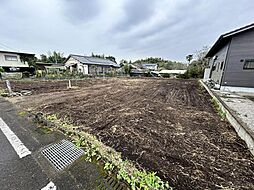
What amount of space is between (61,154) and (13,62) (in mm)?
24140

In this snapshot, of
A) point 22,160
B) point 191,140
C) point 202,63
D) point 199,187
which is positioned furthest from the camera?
point 202,63

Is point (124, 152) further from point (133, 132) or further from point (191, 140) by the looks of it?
point (191, 140)

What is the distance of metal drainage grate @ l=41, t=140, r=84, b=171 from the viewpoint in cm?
185

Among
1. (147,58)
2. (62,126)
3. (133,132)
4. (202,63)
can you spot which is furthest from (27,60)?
(147,58)

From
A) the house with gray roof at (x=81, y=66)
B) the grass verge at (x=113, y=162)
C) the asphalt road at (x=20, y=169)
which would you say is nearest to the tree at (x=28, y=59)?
the house with gray roof at (x=81, y=66)

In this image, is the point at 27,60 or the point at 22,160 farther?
the point at 27,60

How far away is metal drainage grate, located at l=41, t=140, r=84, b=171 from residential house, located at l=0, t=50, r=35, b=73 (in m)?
22.1

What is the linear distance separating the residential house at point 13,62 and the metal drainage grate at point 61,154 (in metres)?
22.1

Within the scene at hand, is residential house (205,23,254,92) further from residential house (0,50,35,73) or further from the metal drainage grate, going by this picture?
residential house (0,50,35,73)

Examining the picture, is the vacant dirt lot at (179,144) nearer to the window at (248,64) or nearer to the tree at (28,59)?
the window at (248,64)

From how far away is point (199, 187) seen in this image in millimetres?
1465

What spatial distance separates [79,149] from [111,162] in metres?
0.72

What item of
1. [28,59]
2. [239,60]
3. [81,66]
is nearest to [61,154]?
[239,60]

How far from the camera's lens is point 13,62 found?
18.6 metres
